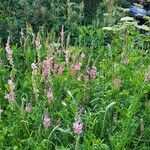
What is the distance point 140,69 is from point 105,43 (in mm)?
1434

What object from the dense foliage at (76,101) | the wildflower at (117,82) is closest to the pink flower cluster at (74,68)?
the dense foliage at (76,101)

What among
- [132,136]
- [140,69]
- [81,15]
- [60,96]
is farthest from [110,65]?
[81,15]

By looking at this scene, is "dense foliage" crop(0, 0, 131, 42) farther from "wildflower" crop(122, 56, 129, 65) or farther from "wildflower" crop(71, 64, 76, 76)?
"wildflower" crop(71, 64, 76, 76)

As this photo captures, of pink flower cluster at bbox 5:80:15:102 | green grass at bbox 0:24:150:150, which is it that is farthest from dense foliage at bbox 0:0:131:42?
pink flower cluster at bbox 5:80:15:102

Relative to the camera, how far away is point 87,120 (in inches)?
134

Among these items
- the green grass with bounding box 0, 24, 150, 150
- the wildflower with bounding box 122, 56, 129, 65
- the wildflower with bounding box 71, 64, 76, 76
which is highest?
the wildflower with bounding box 71, 64, 76, 76

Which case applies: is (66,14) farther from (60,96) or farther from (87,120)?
(87,120)

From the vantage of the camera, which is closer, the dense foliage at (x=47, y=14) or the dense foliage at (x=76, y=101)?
the dense foliage at (x=76, y=101)

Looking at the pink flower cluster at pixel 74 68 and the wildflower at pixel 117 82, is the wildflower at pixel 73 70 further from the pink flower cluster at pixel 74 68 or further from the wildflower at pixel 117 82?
the wildflower at pixel 117 82

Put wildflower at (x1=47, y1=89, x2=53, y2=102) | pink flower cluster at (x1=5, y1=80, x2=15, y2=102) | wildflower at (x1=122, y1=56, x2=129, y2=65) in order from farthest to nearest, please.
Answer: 1. wildflower at (x1=122, y1=56, x2=129, y2=65)
2. wildflower at (x1=47, y1=89, x2=53, y2=102)
3. pink flower cluster at (x1=5, y1=80, x2=15, y2=102)

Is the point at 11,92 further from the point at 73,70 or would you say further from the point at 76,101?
the point at 73,70

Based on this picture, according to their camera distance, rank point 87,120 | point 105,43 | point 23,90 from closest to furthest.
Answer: point 87,120, point 23,90, point 105,43

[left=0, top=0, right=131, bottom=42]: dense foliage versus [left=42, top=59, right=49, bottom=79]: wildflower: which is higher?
[left=42, top=59, right=49, bottom=79]: wildflower

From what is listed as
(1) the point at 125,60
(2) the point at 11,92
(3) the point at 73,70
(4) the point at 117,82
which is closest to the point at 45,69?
(3) the point at 73,70
